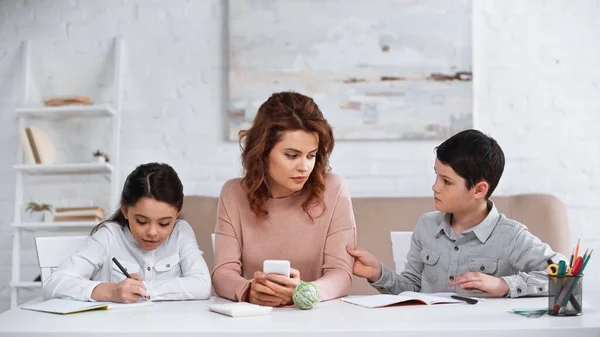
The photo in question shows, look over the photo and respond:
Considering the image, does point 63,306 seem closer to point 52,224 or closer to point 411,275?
point 411,275

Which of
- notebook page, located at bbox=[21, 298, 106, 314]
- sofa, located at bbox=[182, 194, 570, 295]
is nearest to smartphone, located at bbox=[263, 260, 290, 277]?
notebook page, located at bbox=[21, 298, 106, 314]

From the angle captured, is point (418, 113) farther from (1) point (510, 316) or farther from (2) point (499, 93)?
(1) point (510, 316)

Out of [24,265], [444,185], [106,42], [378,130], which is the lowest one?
[24,265]

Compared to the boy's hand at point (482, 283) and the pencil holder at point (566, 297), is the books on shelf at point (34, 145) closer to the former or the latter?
the boy's hand at point (482, 283)

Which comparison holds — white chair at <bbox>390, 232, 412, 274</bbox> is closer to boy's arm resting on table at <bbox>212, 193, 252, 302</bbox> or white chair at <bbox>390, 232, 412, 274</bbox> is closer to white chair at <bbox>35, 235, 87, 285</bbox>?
boy's arm resting on table at <bbox>212, 193, 252, 302</bbox>

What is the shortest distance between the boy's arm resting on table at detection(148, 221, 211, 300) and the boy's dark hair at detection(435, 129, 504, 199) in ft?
2.53

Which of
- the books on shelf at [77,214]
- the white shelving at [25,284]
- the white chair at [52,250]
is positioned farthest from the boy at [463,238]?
the white shelving at [25,284]

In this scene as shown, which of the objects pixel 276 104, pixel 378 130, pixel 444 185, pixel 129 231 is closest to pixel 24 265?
pixel 129 231

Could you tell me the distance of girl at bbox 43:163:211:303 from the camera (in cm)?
206

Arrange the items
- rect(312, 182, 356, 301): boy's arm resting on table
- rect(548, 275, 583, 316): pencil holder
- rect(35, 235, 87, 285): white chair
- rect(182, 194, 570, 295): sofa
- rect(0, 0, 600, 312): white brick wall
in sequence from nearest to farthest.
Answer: rect(548, 275, 583, 316): pencil holder < rect(312, 182, 356, 301): boy's arm resting on table < rect(35, 235, 87, 285): white chair < rect(182, 194, 570, 295): sofa < rect(0, 0, 600, 312): white brick wall

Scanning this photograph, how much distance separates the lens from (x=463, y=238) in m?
2.05

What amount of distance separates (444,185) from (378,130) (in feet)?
4.40

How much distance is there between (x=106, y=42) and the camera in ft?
11.6

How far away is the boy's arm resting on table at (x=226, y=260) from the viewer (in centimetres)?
187
